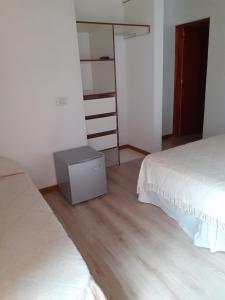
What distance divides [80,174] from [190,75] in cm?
344

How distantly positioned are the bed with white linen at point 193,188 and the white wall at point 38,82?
118cm

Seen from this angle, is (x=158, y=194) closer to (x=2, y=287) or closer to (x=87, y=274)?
(x=87, y=274)

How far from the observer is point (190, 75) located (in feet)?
15.6

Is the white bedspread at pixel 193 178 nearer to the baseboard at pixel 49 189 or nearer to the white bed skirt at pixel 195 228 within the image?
the white bed skirt at pixel 195 228

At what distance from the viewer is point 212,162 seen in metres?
2.13

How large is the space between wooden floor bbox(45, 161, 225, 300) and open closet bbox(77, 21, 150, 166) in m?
1.01

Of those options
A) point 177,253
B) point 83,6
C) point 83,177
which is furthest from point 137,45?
point 177,253

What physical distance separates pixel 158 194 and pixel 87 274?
53.2 inches

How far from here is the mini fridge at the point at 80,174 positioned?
255 centimetres

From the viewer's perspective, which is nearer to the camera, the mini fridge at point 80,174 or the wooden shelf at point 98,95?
the mini fridge at point 80,174

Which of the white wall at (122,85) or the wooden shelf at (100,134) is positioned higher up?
the white wall at (122,85)

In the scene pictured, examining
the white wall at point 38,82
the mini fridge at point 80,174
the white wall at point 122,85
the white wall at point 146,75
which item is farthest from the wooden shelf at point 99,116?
the white wall at point 122,85

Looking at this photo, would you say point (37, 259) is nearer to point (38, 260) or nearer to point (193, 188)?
point (38, 260)

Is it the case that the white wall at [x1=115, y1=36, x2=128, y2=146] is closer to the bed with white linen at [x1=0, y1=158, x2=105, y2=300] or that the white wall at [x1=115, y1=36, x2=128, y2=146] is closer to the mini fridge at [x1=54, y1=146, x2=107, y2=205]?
the mini fridge at [x1=54, y1=146, x2=107, y2=205]
